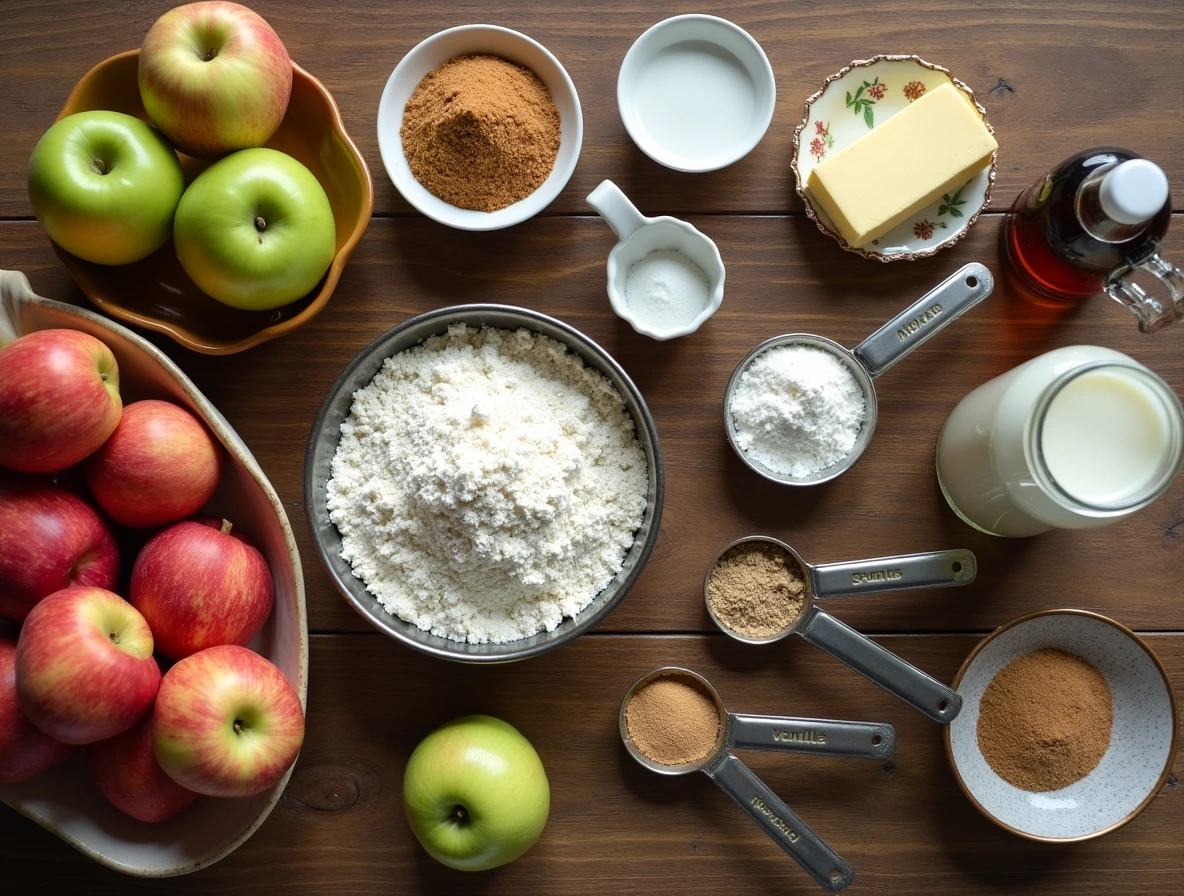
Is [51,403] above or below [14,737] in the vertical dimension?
above

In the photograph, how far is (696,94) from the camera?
1.12m

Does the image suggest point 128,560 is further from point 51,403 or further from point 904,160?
point 904,160

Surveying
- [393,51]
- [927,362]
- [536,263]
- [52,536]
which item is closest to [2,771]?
[52,536]

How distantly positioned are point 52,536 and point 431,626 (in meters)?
0.42

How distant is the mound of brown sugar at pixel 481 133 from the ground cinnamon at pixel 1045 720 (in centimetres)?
87

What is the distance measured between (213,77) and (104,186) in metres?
0.17

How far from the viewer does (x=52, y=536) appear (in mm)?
935

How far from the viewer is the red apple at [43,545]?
3.02ft

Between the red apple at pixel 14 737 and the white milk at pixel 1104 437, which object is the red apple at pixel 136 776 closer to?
the red apple at pixel 14 737

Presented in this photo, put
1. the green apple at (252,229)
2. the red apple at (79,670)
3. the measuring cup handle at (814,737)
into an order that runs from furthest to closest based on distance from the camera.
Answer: the measuring cup handle at (814,737), the green apple at (252,229), the red apple at (79,670)

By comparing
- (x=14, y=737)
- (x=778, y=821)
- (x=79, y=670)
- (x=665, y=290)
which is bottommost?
(x=778, y=821)

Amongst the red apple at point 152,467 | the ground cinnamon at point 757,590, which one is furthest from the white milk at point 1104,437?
the red apple at point 152,467

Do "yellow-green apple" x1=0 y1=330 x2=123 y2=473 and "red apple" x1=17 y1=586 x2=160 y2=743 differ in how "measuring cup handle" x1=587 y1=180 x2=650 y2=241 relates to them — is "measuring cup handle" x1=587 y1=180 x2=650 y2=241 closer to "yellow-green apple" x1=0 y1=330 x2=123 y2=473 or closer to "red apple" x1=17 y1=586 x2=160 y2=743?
"yellow-green apple" x1=0 y1=330 x2=123 y2=473

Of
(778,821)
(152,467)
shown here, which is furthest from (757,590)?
(152,467)
